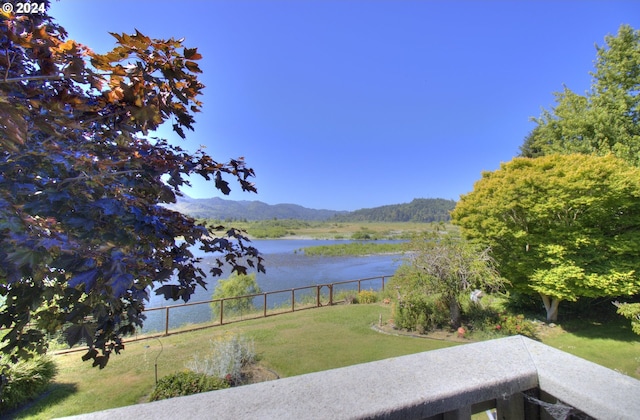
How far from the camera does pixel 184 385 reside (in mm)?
4496

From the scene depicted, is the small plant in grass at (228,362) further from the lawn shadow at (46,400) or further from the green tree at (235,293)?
the green tree at (235,293)

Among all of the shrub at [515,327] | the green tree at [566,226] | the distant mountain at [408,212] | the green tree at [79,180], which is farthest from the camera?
the distant mountain at [408,212]

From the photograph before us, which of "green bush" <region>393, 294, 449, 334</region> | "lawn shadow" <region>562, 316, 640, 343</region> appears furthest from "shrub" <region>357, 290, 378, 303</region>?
"lawn shadow" <region>562, 316, 640, 343</region>

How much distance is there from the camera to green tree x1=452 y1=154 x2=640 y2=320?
6.59 m

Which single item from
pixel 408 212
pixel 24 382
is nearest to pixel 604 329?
pixel 24 382

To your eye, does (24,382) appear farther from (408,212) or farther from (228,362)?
(408,212)

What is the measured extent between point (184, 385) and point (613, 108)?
629 inches

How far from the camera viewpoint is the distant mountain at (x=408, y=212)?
7756cm

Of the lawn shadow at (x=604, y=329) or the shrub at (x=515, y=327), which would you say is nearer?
the lawn shadow at (x=604, y=329)

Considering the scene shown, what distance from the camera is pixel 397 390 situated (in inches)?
38.5

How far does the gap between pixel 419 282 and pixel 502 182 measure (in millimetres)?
3465

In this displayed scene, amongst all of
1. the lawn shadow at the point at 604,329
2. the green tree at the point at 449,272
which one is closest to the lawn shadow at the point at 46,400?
the green tree at the point at 449,272

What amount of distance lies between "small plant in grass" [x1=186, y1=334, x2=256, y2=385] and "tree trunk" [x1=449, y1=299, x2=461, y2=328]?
524 cm

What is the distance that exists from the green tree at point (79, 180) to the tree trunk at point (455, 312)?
7936mm
